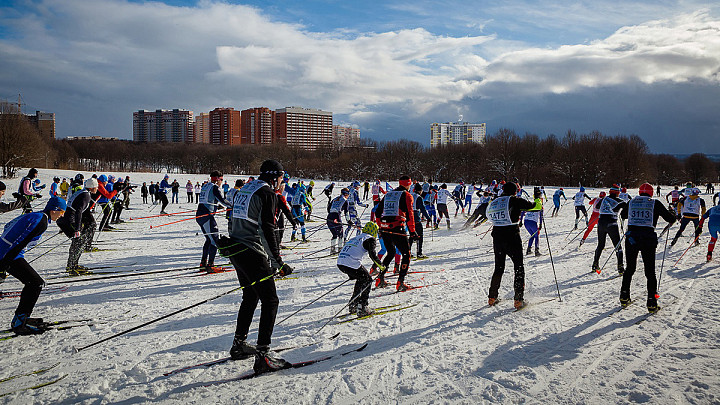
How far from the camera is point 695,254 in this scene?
996 centimetres

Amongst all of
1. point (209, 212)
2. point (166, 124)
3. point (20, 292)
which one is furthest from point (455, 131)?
point (20, 292)

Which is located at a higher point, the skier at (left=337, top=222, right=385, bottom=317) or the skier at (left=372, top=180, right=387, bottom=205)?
the skier at (left=372, top=180, right=387, bottom=205)

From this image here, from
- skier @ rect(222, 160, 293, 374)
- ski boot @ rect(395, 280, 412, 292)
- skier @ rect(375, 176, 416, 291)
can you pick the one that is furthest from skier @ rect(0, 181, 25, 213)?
ski boot @ rect(395, 280, 412, 292)

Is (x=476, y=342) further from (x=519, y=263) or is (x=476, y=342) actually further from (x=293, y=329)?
(x=293, y=329)

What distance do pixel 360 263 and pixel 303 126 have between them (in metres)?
133

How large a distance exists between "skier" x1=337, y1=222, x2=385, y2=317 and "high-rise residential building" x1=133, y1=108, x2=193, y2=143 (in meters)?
148

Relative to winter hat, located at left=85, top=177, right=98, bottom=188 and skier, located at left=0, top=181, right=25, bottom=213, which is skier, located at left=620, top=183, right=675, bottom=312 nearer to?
skier, located at left=0, top=181, right=25, bottom=213

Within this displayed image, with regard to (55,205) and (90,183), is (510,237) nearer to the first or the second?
(55,205)

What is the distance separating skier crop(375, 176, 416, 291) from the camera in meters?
6.57

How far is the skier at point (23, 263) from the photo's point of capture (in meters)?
4.68

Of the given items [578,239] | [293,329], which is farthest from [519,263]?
[578,239]

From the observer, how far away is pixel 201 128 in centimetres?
14650

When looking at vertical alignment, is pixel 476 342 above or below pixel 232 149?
below

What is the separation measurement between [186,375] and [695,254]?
38.1 feet
